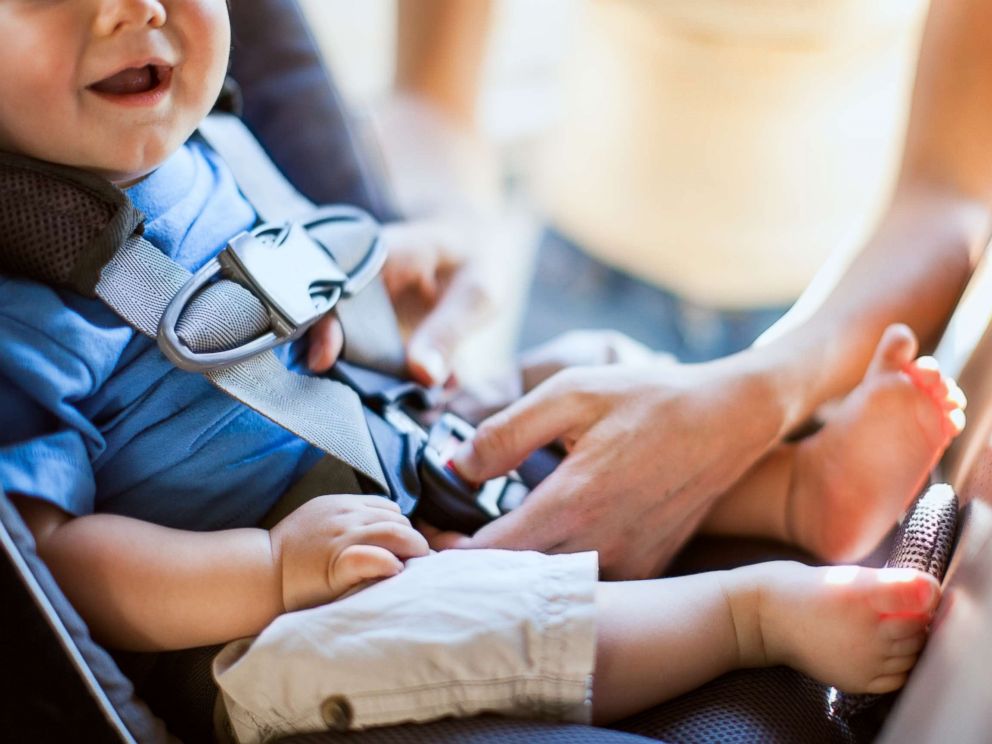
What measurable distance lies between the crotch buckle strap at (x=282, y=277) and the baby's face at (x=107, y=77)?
9 centimetres

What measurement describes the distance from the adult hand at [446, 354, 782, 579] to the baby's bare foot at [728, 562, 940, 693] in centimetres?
11

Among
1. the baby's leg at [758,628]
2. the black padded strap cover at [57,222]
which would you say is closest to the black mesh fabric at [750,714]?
the baby's leg at [758,628]

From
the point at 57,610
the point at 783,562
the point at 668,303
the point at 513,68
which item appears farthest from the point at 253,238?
the point at 513,68

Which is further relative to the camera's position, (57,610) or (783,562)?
(783,562)

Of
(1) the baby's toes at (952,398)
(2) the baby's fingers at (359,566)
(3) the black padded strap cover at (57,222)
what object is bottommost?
(2) the baby's fingers at (359,566)

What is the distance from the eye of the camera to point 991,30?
823 mm

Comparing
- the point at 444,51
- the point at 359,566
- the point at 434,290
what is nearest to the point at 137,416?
the point at 359,566

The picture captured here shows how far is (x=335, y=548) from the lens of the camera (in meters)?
0.66

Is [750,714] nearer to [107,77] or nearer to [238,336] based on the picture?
[238,336]

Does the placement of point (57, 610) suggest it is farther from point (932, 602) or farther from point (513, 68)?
point (513, 68)

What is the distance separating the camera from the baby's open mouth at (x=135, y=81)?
0.68m

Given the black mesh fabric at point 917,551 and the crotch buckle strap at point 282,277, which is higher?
the crotch buckle strap at point 282,277

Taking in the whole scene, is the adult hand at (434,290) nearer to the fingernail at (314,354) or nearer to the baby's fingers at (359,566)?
the fingernail at (314,354)

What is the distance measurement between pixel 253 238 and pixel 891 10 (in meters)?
1.06
